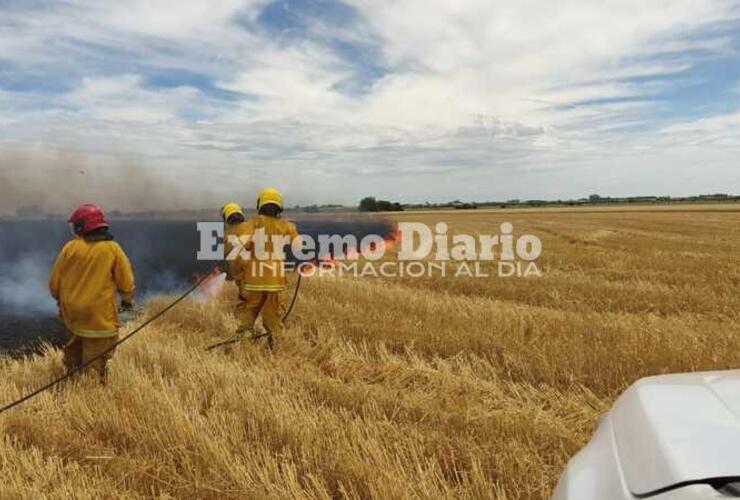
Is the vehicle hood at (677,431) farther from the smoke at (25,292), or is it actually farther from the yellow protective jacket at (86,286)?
the smoke at (25,292)

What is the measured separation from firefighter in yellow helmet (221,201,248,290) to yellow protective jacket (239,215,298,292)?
148mm

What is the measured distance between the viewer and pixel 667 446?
1.56 m

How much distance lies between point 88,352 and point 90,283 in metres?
0.75

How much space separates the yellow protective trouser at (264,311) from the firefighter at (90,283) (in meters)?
1.83

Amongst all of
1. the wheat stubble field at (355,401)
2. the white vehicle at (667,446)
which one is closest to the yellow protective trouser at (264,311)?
the wheat stubble field at (355,401)

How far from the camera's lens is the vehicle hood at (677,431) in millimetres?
1454

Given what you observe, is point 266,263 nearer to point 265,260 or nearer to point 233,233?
point 265,260

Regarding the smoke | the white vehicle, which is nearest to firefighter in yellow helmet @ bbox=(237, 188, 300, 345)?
the white vehicle

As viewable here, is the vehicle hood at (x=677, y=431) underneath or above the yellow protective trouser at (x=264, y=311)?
above

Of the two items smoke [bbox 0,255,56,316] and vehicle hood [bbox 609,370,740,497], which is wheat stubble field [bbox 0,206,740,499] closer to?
vehicle hood [bbox 609,370,740,497]

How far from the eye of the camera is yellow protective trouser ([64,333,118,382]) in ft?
20.2

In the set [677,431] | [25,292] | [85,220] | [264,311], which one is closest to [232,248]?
[264,311]

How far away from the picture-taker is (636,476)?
5.11 feet

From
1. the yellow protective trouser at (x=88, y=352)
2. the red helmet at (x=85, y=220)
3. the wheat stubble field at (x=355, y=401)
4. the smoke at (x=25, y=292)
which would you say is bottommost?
the smoke at (x=25, y=292)
